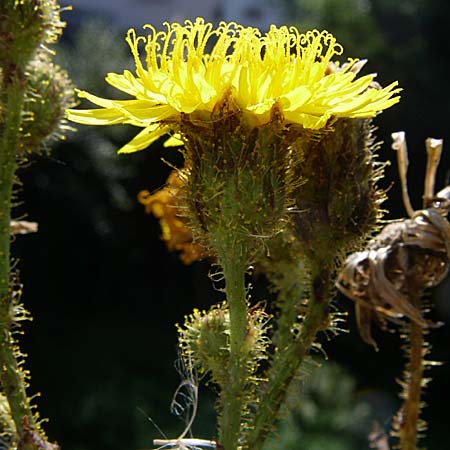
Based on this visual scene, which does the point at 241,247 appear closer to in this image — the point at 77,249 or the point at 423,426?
the point at 423,426

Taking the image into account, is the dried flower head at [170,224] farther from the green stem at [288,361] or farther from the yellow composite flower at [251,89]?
the yellow composite flower at [251,89]

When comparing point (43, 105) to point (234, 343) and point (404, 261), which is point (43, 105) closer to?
point (234, 343)

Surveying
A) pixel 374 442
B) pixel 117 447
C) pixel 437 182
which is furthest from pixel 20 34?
pixel 437 182

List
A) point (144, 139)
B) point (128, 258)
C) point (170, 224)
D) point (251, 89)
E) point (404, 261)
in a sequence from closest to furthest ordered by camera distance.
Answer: point (251, 89) < point (144, 139) < point (404, 261) < point (170, 224) < point (128, 258)

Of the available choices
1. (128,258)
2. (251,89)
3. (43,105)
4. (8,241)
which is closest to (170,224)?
(43,105)

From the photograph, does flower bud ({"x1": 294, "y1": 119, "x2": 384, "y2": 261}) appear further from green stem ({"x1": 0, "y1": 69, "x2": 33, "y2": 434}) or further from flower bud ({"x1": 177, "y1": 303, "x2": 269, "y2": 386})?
green stem ({"x1": 0, "y1": 69, "x2": 33, "y2": 434})

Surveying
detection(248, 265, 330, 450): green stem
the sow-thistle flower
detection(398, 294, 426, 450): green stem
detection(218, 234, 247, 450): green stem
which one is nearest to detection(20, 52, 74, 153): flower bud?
the sow-thistle flower
